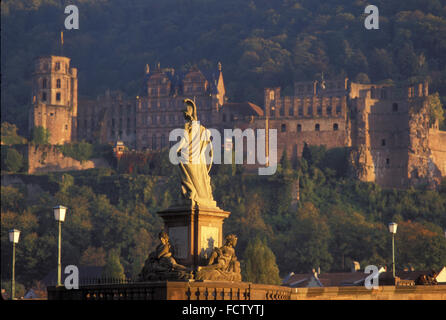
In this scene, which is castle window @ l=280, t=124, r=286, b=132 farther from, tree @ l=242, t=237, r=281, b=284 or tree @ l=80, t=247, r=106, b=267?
tree @ l=242, t=237, r=281, b=284

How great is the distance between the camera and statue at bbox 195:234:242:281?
104 ft

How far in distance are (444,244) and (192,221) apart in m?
101

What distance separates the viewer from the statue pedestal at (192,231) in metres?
32.5

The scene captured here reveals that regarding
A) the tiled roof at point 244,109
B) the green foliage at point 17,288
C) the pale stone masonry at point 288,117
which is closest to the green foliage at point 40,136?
the pale stone masonry at point 288,117

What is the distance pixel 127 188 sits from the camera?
541 feet

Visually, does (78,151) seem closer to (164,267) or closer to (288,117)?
(288,117)

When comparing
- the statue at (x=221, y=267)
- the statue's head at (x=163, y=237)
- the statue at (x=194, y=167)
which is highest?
the statue at (x=194, y=167)

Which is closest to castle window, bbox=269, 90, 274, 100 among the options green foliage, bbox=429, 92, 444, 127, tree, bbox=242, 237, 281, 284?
green foliage, bbox=429, 92, 444, 127

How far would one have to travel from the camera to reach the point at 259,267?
359 feet

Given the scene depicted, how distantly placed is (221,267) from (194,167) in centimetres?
→ 286

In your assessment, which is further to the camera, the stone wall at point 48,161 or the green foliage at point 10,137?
the green foliage at point 10,137

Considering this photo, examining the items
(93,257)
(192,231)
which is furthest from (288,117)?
(192,231)

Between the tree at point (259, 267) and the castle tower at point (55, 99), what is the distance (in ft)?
248

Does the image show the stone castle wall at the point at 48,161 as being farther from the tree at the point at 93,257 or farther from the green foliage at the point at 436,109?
the green foliage at the point at 436,109
